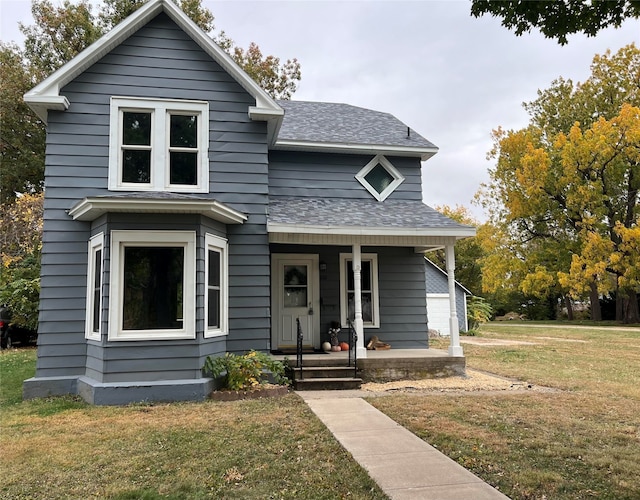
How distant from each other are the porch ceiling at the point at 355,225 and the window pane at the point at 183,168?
1.59 m

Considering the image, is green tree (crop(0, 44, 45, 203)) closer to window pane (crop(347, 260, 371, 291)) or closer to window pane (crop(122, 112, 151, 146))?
window pane (crop(122, 112, 151, 146))

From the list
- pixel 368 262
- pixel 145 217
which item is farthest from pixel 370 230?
pixel 145 217

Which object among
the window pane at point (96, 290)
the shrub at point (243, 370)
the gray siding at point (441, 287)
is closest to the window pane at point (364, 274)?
the shrub at point (243, 370)

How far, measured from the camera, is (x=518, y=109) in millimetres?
35312

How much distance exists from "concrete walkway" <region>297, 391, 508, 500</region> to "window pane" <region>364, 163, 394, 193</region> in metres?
5.84

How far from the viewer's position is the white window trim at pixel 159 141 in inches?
328

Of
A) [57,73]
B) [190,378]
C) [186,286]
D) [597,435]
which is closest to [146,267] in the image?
[186,286]

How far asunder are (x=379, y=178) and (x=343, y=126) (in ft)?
5.68

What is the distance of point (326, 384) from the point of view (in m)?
8.27

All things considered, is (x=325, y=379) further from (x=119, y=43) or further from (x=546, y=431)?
(x=119, y=43)

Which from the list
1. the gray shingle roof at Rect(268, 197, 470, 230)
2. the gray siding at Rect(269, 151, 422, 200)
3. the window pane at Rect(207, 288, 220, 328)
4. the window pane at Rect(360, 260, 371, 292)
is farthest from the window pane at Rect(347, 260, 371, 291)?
the window pane at Rect(207, 288, 220, 328)

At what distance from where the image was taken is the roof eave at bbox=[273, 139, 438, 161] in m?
10.5

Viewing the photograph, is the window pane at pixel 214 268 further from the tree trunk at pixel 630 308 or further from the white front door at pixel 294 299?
the tree trunk at pixel 630 308

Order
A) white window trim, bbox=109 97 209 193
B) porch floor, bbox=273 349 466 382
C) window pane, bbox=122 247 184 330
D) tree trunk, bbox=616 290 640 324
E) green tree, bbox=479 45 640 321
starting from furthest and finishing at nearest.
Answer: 1. tree trunk, bbox=616 290 640 324
2. green tree, bbox=479 45 640 321
3. porch floor, bbox=273 349 466 382
4. white window trim, bbox=109 97 209 193
5. window pane, bbox=122 247 184 330
